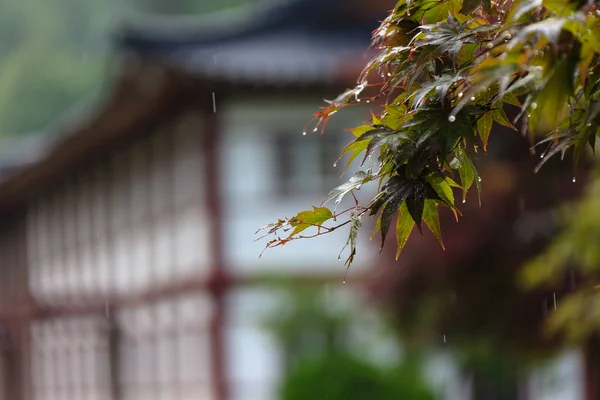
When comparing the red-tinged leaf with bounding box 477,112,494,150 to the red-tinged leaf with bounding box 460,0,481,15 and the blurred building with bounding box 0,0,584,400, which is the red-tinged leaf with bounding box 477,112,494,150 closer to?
the red-tinged leaf with bounding box 460,0,481,15

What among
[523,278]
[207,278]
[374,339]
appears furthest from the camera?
[207,278]

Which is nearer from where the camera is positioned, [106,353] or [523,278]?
[523,278]

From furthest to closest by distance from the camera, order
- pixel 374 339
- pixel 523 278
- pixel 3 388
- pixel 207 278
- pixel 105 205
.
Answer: pixel 3 388 < pixel 105 205 < pixel 207 278 < pixel 374 339 < pixel 523 278

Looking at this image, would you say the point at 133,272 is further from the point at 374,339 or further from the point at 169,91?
the point at 374,339

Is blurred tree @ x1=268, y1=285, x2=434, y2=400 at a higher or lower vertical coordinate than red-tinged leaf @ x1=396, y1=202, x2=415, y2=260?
lower

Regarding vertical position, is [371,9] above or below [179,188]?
above

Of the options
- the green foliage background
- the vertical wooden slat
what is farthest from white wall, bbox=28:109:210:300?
the green foliage background

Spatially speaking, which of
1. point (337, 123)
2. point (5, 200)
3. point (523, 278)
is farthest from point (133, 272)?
point (523, 278)

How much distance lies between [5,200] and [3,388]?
4799 millimetres

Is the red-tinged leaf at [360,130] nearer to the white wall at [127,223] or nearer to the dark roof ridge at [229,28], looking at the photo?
the dark roof ridge at [229,28]

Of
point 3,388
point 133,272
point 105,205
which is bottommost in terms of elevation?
point 3,388

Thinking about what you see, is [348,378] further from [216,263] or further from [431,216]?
[431,216]

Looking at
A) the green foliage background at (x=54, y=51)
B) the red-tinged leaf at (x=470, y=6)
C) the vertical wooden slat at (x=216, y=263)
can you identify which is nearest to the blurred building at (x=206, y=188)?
the vertical wooden slat at (x=216, y=263)

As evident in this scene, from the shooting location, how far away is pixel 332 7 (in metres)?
17.8
